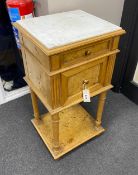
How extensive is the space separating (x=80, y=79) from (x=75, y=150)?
0.58 meters

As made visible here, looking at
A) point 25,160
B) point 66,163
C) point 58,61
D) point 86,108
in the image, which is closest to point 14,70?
point 86,108

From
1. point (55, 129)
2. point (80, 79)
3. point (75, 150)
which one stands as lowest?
point (75, 150)

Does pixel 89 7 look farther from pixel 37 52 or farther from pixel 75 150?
pixel 75 150

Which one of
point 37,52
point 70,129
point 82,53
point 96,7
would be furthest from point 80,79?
point 96,7

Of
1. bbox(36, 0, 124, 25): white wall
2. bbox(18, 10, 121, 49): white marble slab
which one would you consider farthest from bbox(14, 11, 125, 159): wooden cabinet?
bbox(36, 0, 124, 25): white wall

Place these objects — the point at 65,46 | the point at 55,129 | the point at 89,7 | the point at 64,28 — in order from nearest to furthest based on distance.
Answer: the point at 65,46, the point at 64,28, the point at 55,129, the point at 89,7

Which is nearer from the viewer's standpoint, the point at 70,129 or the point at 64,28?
the point at 64,28

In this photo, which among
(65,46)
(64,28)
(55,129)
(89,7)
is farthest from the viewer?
(89,7)

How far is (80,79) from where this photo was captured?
96 cm

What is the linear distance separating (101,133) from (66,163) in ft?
1.12

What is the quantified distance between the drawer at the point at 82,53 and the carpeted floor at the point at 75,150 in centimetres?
70

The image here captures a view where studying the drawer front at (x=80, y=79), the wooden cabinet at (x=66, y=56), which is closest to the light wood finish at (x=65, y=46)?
the wooden cabinet at (x=66, y=56)

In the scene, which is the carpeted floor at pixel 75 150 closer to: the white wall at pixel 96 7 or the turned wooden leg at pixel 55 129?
the turned wooden leg at pixel 55 129

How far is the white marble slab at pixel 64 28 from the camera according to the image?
31.5 inches
